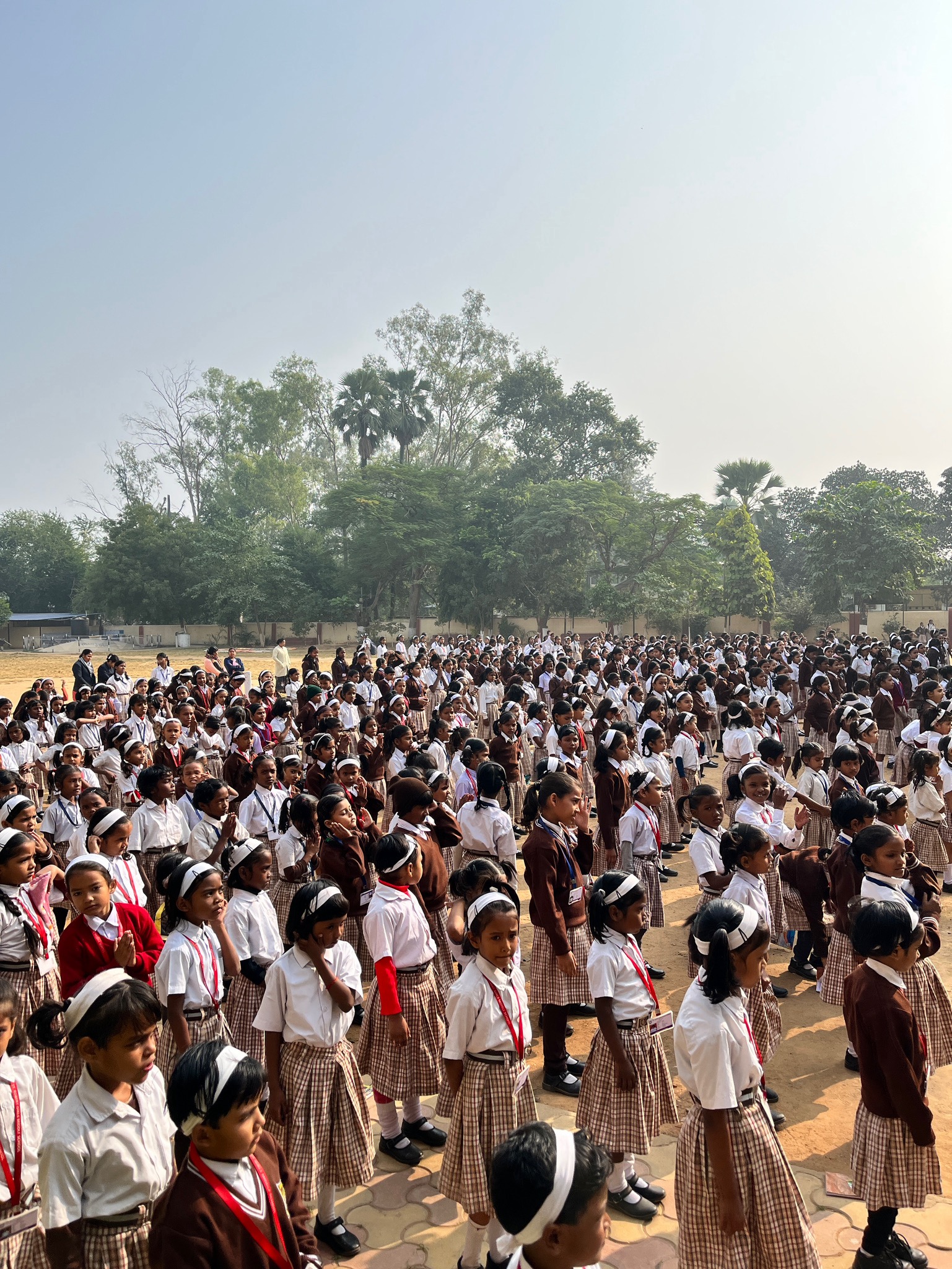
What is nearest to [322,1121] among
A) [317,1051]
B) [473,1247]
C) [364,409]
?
[317,1051]

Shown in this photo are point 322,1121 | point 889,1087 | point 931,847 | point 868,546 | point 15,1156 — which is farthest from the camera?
point 868,546

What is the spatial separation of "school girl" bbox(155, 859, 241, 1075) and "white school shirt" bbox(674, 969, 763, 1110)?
1.81 metres

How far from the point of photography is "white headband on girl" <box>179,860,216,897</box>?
335cm

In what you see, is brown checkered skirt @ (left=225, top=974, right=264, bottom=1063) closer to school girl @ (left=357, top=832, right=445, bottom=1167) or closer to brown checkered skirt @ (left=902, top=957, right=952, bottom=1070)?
school girl @ (left=357, top=832, right=445, bottom=1167)

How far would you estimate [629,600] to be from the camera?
3275cm

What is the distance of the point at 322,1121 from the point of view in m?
3.12

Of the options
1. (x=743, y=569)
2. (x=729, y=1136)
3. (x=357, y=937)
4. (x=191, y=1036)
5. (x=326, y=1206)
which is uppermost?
(x=743, y=569)

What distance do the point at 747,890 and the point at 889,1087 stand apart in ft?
5.08

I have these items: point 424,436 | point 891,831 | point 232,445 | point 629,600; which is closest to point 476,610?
point 629,600

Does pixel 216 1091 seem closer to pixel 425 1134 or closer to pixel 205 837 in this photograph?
pixel 425 1134

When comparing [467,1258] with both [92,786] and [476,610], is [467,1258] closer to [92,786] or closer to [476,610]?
[92,786]

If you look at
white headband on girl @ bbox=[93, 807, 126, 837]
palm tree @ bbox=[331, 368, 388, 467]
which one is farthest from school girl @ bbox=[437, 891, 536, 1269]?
palm tree @ bbox=[331, 368, 388, 467]

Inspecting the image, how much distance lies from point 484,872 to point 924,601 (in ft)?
120

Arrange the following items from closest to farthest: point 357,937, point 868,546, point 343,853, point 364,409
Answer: point 343,853 → point 357,937 → point 868,546 → point 364,409
